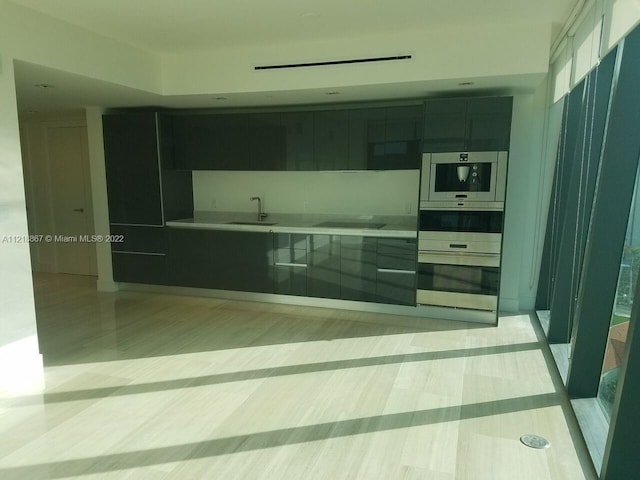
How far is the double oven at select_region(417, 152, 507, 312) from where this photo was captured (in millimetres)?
4289

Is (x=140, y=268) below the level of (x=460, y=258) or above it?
below

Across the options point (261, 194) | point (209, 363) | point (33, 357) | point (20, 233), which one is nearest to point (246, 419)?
point (209, 363)

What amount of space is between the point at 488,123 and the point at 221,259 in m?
3.24

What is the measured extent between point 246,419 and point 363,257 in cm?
235

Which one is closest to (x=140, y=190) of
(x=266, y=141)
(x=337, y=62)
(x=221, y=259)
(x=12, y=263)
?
(x=221, y=259)

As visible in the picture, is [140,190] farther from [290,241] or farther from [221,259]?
[290,241]

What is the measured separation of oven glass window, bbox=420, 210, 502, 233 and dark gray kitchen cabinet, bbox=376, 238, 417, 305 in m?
0.26

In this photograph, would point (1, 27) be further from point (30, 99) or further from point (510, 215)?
point (510, 215)

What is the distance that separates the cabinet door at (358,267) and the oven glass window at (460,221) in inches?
23.1

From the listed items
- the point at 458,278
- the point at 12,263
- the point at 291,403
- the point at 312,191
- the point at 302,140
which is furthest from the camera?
the point at 312,191

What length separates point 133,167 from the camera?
217 inches

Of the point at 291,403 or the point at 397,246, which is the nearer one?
the point at 291,403

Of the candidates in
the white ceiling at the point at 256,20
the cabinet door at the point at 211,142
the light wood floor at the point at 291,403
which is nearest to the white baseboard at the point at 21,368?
the light wood floor at the point at 291,403

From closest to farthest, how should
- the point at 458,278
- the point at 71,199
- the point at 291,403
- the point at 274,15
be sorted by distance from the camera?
the point at 291,403, the point at 274,15, the point at 458,278, the point at 71,199
